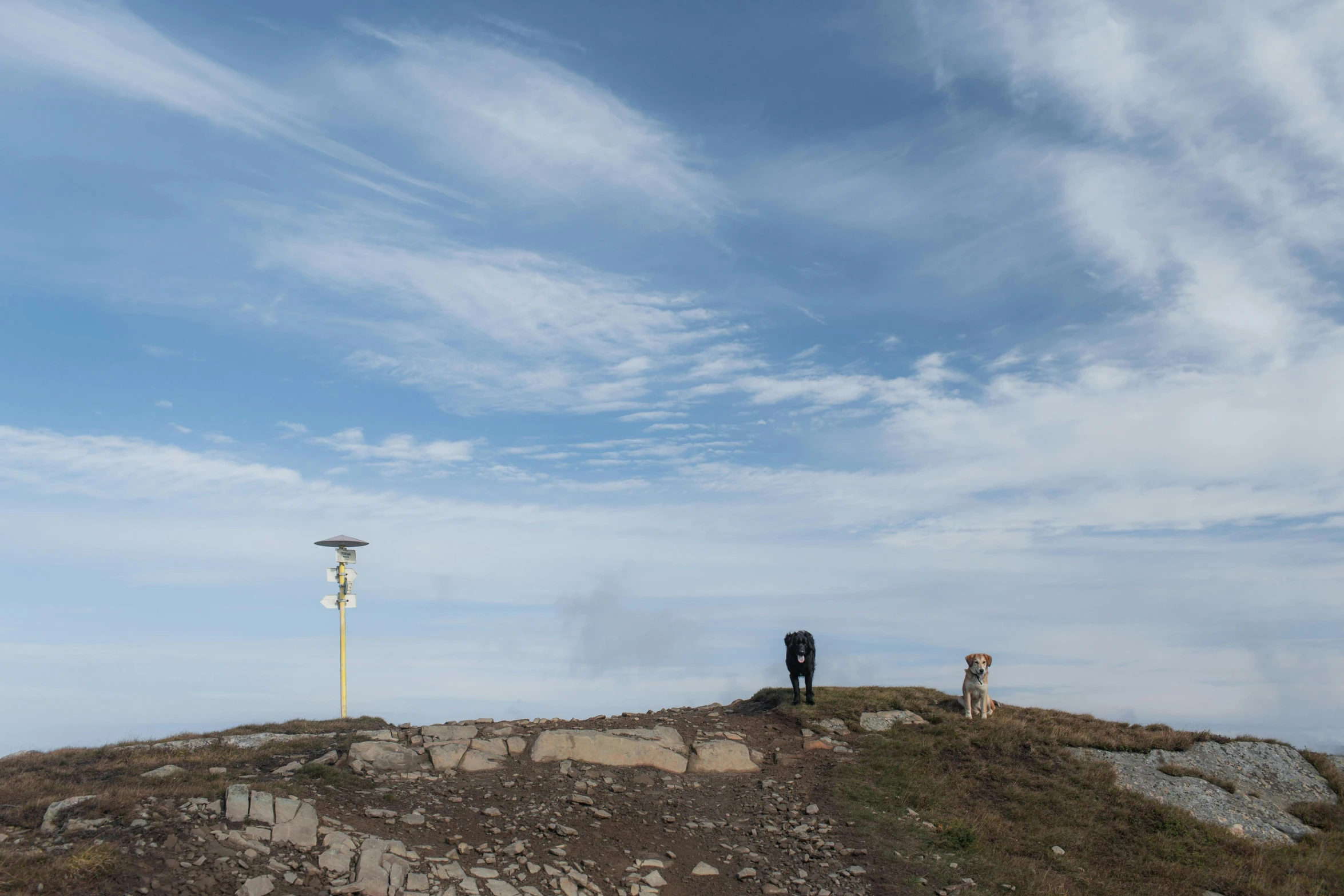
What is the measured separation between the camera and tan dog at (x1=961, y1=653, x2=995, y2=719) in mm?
22750

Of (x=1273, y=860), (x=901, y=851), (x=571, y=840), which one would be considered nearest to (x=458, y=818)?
(x=571, y=840)

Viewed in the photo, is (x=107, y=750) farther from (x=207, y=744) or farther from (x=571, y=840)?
(x=571, y=840)

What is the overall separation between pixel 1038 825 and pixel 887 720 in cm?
581

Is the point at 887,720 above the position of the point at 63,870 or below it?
below

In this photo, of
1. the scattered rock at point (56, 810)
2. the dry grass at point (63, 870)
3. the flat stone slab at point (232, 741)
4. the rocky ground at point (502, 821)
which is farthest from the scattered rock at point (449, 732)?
the dry grass at point (63, 870)

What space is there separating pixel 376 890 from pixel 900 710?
1544 cm

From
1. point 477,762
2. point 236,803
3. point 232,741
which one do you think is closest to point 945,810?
point 477,762

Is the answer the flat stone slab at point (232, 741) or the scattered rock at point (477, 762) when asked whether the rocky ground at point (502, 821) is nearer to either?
the scattered rock at point (477, 762)

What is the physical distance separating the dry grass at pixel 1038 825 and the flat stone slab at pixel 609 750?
3.92 m

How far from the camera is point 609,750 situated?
63.8ft

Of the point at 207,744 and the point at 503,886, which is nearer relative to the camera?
the point at 503,886

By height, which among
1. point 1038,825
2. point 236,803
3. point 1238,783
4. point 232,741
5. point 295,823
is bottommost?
point 1238,783

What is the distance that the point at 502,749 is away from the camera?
1919cm

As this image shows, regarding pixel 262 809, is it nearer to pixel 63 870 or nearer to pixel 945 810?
pixel 63 870
